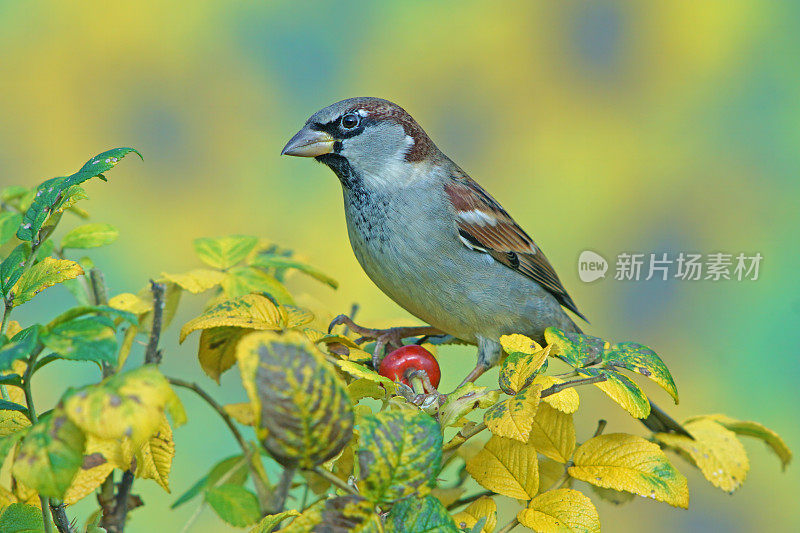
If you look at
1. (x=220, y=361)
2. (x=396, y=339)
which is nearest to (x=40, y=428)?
(x=220, y=361)

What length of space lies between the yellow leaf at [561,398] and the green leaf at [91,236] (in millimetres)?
445

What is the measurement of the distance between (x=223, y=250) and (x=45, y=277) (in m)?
0.32

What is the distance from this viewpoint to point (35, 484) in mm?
398

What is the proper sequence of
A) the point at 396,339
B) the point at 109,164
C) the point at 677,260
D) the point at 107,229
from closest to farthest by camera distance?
the point at 109,164, the point at 107,229, the point at 396,339, the point at 677,260

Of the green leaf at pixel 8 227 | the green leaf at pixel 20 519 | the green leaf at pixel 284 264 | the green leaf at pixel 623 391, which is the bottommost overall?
the green leaf at pixel 20 519

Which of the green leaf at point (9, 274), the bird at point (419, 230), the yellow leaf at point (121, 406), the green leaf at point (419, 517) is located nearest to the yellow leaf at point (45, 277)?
the green leaf at point (9, 274)

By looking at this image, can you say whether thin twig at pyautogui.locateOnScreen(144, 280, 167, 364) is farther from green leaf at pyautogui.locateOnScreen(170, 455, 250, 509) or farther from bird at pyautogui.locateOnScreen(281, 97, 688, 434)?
bird at pyautogui.locateOnScreen(281, 97, 688, 434)

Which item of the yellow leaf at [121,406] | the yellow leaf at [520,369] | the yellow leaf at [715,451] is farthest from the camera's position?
the yellow leaf at [715,451]

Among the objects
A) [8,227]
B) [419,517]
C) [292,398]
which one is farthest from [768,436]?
[8,227]

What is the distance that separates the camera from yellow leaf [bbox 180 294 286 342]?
25.9 inches

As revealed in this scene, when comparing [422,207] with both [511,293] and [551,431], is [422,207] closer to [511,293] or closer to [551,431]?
[511,293]

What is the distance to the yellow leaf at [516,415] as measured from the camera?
21.7 inches

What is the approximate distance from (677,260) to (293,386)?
6.50 feet

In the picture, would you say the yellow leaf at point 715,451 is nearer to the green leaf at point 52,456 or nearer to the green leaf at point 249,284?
the green leaf at point 249,284
